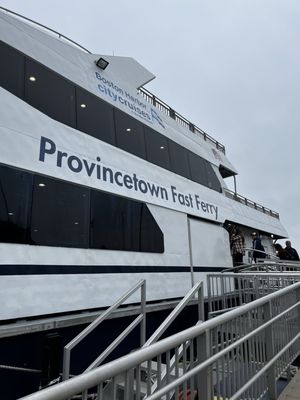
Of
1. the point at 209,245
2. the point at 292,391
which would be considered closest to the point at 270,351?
the point at 292,391

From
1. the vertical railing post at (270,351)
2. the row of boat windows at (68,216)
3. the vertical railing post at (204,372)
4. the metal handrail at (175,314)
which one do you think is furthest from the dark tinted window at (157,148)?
the vertical railing post at (204,372)

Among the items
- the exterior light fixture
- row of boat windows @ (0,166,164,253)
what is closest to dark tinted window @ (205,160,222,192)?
row of boat windows @ (0,166,164,253)

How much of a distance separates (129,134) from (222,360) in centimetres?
488

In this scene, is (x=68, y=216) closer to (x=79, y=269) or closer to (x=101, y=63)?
(x=79, y=269)

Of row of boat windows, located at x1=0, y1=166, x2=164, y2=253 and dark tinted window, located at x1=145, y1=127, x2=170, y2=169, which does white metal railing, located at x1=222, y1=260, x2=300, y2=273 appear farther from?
row of boat windows, located at x1=0, y1=166, x2=164, y2=253

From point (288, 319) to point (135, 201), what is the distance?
3029 mm

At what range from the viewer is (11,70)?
4703 mm

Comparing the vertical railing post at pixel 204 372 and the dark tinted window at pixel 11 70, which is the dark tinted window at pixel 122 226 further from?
the vertical railing post at pixel 204 372

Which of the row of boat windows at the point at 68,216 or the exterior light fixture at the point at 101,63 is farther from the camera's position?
the exterior light fixture at the point at 101,63

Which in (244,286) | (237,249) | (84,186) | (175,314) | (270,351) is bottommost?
(270,351)

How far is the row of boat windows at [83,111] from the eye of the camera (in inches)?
188

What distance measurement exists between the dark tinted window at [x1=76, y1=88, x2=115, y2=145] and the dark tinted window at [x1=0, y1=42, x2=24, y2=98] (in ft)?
3.54

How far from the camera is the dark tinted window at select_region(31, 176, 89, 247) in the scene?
14.7 ft

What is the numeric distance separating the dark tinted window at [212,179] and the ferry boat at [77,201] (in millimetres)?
1343
